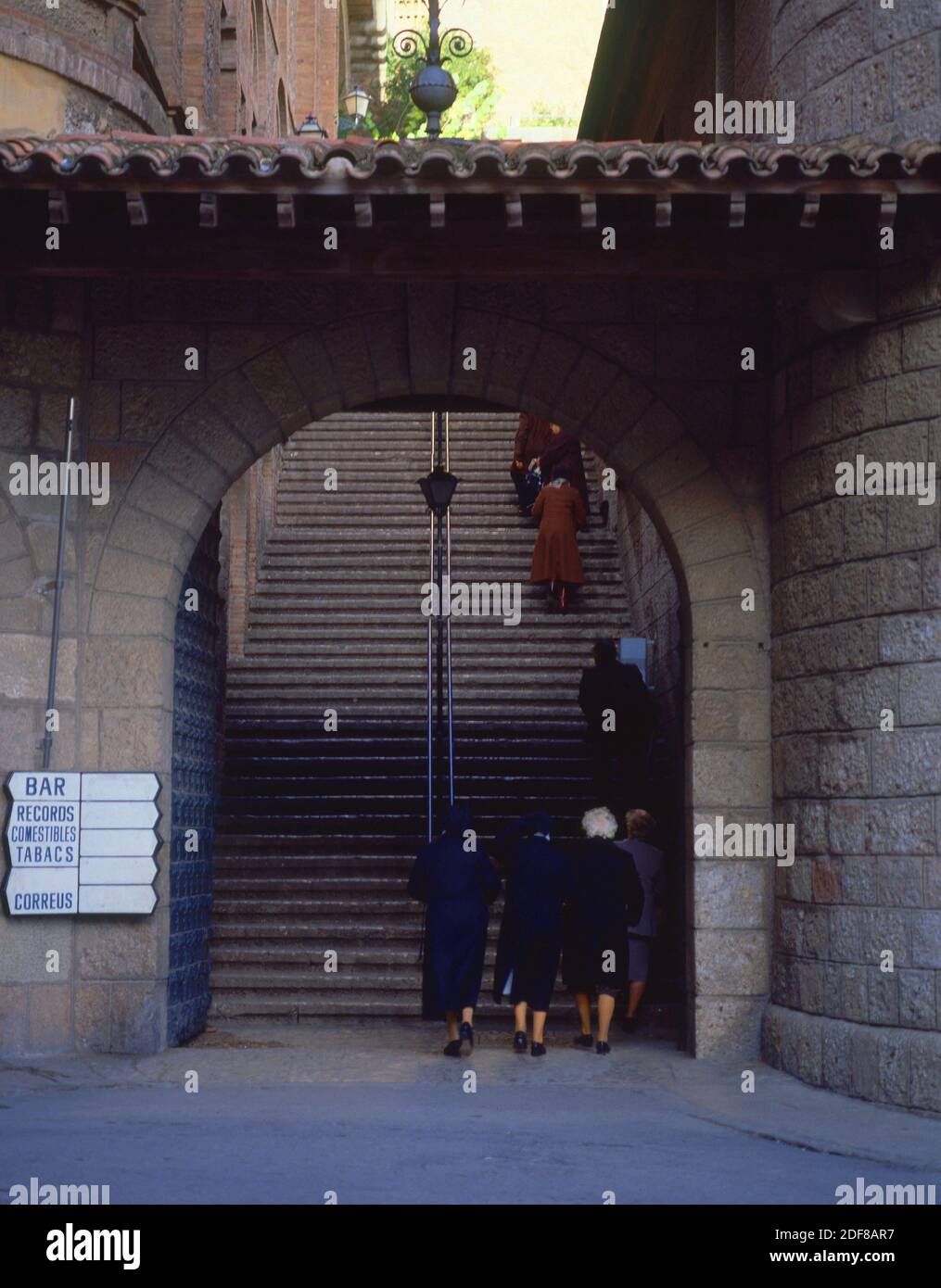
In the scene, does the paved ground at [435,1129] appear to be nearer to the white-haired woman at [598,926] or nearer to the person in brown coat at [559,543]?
the white-haired woman at [598,926]

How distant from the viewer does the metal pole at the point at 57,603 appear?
10359mm

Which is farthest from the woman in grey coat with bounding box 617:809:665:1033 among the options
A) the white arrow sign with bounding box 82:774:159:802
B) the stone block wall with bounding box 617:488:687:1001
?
the white arrow sign with bounding box 82:774:159:802

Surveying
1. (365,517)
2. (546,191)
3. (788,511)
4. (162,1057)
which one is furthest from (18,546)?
(365,517)

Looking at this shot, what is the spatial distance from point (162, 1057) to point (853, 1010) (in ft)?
12.7

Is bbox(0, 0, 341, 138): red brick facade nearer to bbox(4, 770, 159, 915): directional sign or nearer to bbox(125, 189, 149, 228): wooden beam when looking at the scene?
bbox(125, 189, 149, 228): wooden beam

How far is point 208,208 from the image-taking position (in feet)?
29.0

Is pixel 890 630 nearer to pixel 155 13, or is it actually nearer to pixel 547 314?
pixel 547 314

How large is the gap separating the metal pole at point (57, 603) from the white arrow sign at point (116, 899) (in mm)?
773

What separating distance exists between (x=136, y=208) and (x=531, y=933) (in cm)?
475

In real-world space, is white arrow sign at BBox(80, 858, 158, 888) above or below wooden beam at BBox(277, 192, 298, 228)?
below

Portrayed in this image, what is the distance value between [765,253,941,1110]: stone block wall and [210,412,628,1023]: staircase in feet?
11.4

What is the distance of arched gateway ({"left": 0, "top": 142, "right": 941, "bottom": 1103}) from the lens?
971cm

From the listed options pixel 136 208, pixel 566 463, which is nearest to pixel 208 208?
pixel 136 208

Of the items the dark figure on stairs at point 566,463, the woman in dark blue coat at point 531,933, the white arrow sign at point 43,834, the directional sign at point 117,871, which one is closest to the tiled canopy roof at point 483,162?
the white arrow sign at point 43,834
